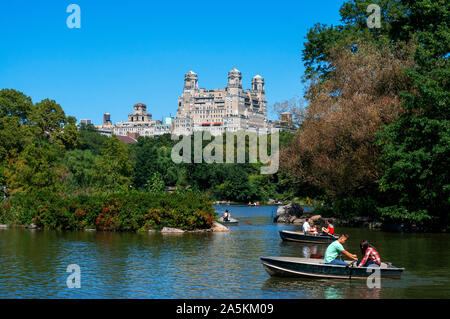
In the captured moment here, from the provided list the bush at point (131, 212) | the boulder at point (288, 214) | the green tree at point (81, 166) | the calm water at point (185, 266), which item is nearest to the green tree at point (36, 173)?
the bush at point (131, 212)

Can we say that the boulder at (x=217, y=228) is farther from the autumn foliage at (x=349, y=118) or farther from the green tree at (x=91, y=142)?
the green tree at (x=91, y=142)

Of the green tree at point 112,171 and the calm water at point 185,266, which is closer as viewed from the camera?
the calm water at point 185,266

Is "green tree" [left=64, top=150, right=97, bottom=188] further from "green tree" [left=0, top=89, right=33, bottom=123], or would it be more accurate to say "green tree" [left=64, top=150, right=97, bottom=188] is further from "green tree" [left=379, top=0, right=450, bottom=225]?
"green tree" [left=379, top=0, right=450, bottom=225]

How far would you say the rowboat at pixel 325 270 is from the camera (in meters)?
16.9

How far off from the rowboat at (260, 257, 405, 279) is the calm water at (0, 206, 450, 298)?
213 millimetres

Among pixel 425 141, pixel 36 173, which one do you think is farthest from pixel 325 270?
pixel 36 173

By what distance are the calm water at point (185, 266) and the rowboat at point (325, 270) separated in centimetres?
21

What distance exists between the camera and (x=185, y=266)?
789 inches

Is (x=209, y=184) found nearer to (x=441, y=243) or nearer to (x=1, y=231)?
(x=1, y=231)

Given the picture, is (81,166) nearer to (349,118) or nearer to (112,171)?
(112,171)

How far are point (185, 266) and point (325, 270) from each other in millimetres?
5253

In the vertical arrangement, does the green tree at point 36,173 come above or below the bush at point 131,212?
above

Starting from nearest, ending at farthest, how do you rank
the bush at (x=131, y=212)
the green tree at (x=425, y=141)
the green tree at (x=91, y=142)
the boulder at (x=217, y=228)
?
the green tree at (x=425, y=141), the bush at (x=131, y=212), the boulder at (x=217, y=228), the green tree at (x=91, y=142)
